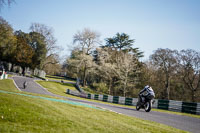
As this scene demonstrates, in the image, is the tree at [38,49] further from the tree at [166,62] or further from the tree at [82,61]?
the tree at [166,62]

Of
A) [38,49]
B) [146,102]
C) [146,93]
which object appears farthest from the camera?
[38,49]

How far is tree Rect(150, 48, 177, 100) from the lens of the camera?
3841 centimetres

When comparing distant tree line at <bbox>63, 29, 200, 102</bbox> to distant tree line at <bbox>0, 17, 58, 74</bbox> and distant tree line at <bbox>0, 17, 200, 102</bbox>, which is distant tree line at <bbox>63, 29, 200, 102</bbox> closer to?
distant tree line at <bbox>0, 17, 200, 102</bbox>

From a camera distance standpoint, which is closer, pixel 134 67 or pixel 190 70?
pixel 190 70

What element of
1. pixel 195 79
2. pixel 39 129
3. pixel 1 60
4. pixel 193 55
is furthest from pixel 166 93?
pixel 1 60

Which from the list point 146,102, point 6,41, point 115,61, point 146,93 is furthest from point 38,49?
point 146,93

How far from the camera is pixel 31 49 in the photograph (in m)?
58.2

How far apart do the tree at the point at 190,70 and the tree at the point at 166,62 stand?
168 cm

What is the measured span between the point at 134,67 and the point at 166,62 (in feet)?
36.5

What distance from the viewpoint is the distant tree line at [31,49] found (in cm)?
5569

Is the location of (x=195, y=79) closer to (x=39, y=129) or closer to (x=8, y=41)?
(x=39, y=129)

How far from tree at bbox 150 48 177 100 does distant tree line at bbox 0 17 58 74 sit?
3243 centimetres

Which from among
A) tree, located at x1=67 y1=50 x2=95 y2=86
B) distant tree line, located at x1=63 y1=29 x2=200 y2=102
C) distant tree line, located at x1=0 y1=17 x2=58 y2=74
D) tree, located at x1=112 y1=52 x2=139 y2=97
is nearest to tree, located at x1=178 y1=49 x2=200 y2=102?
distant tree line, located at x1=63 y1=29 x2=200 y2=102

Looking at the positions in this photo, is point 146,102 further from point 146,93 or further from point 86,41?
point 86,41
